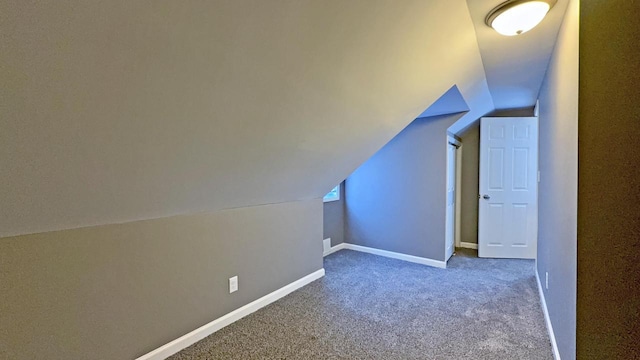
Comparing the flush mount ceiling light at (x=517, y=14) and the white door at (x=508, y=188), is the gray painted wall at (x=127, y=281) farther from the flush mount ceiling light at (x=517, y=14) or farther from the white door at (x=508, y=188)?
the white door at (x=508, y=188)

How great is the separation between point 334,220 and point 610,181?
3.90 metres

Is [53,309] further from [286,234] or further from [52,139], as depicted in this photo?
[286,234]

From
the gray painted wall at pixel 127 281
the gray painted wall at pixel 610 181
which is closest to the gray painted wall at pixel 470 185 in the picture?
the gray painted wall at pixel 127 281

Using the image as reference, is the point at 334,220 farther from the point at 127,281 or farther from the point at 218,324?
the point at 127,281

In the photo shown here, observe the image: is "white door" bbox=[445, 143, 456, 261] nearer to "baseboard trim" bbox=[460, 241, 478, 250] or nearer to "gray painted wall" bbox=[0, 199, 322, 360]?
"baseboard trim" bbox=[460, 241, 478, 250]

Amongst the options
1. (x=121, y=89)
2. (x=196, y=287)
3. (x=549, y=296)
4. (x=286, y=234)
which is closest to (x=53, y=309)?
(x=196, y=287)

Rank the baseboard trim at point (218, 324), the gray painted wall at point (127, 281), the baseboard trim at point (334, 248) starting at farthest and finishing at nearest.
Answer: the baseboard trim at point (334, 248), the baseboard trim at point (218, 324), the gray painted wall at point (127, 281)

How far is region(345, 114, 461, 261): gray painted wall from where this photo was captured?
3.91m

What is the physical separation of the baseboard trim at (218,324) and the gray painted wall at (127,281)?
0.04m

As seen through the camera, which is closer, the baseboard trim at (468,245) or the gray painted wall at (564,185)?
the gray painted wall at (564,185)

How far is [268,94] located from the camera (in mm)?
1591

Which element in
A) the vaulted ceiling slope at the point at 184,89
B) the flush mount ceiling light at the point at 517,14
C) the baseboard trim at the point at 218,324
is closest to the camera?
the vaulted ceiling slope at the point at 184,89

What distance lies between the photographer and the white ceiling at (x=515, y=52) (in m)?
1.80

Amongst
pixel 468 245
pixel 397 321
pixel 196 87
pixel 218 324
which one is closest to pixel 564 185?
pixel 397 321
